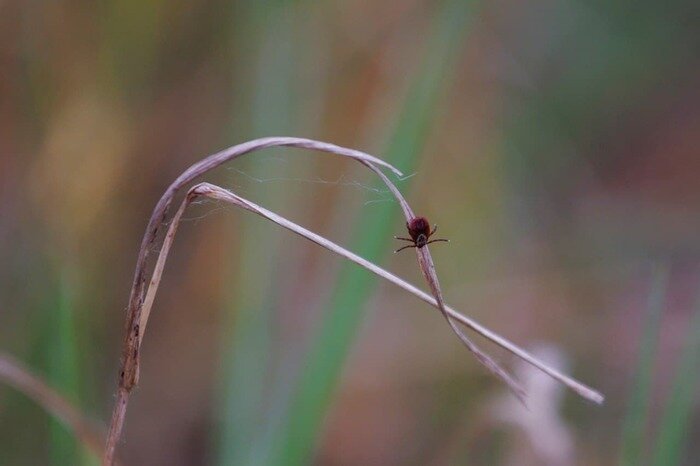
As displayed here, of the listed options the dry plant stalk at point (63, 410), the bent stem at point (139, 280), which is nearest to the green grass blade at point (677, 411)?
the bent stem at point (139, 280)

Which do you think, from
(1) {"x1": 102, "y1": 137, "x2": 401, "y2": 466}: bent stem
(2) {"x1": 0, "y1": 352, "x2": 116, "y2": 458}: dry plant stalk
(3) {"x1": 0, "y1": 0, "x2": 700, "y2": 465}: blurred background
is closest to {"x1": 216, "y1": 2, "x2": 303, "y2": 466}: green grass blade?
(3) {"x1": 0, "y1": 0, "x2": 700, "y2": 465}: blurred background

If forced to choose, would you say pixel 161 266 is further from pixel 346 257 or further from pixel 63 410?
pixel 63 410

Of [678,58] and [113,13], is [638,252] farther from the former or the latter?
[113,13]

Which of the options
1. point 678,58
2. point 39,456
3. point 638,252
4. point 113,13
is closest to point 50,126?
Result: point 113,13

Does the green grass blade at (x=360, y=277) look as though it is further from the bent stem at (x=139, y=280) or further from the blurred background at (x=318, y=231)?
the bent stem at (x=139, y=280)

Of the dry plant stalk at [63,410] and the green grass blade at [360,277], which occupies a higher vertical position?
the green grass blade at [360,277]

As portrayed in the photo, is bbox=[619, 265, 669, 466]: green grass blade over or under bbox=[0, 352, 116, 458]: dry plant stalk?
over

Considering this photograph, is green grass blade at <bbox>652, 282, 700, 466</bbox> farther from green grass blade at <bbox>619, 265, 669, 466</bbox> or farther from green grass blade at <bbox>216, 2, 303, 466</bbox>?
green grass blade at <bbox>216, 2, 303, 466</bbox>
